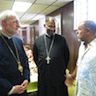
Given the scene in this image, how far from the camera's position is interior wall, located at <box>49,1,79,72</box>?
11.9 feet

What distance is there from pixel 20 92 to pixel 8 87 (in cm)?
16

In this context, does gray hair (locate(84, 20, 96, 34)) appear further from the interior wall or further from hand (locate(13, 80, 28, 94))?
the interior wall

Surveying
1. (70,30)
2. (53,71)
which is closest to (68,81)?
(53,71)

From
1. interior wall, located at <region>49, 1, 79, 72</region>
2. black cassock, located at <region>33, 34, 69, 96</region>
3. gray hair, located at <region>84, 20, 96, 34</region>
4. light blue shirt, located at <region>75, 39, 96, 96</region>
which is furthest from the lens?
interior wall, located at <region>49, 1, 79, 72</region>

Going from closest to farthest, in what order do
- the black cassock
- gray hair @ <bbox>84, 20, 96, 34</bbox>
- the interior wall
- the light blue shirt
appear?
the light blue shirt < gray hair @ <bbox>84, 20, 96, 34</bbox> < the black cassock < the interior wall

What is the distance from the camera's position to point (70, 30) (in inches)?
151

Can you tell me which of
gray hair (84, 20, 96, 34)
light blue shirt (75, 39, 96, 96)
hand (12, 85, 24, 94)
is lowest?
hand (12, 85, 24, 94)

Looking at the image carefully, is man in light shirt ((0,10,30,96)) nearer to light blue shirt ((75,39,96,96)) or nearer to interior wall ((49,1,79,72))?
light blue shirt ((75,39,96,96))

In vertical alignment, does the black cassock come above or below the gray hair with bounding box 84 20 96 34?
below

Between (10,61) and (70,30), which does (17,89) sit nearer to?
(10,61)

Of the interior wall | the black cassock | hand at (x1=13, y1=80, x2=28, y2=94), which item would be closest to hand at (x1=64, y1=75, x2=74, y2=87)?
the black cassock

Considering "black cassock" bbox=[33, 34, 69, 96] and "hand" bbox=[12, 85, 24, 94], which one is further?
"black cassock" bbox=[33, 34, 69, 96]

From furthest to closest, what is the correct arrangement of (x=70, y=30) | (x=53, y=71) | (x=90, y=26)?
(x=70, y=30) → (x=53, y=71) → (x=90, y=26)

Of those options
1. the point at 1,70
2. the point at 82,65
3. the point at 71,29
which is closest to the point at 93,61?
the point at 82,65
